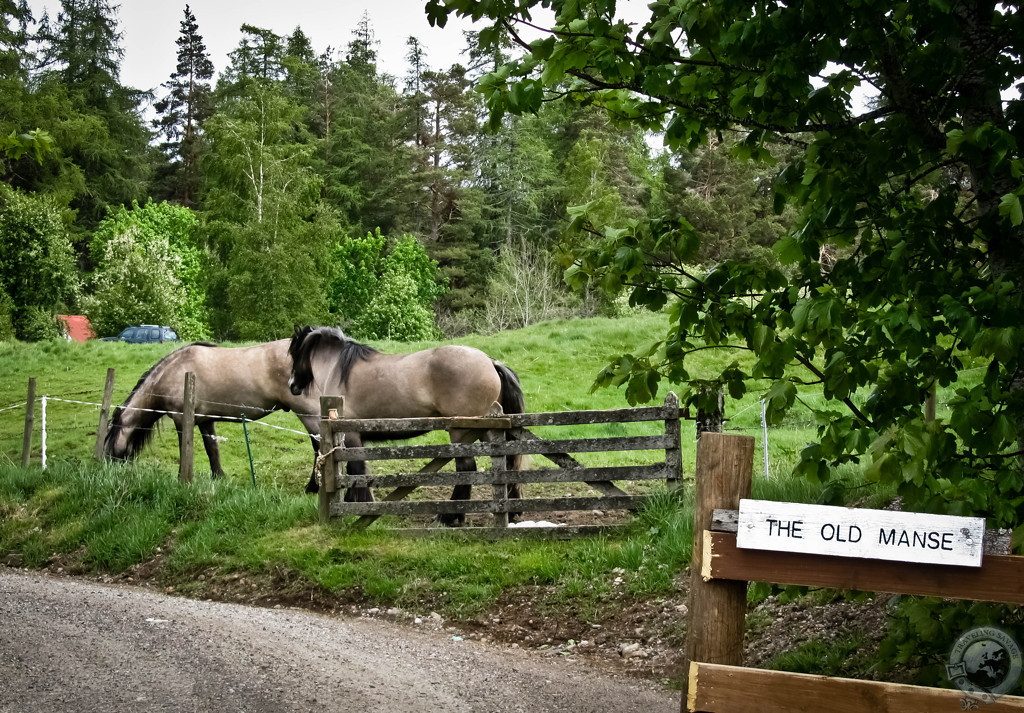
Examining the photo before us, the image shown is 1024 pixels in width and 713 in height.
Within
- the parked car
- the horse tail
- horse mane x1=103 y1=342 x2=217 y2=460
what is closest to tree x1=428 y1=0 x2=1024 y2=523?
the horse tail

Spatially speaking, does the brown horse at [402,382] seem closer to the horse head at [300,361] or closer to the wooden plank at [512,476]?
the horse head at [300,361]

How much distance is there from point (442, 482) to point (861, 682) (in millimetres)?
6677

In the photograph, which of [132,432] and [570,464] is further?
[132,432]

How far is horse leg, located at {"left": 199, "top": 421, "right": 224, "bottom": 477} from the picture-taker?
44.9ft

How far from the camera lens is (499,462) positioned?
32.3 feet

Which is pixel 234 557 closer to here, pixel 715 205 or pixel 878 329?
pixel 878 329

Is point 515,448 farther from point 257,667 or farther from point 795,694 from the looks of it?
point 795,694

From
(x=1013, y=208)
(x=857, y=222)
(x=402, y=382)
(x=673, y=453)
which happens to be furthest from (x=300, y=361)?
(x=1013, y=208)

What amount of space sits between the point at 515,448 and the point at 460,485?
111cm

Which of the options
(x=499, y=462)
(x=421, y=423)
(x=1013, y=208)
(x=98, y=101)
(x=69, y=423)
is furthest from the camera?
(x=98, y=101)

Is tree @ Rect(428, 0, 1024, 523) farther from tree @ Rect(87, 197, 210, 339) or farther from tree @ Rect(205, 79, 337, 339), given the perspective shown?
tree @ Rect(87, 197, 210, 339)

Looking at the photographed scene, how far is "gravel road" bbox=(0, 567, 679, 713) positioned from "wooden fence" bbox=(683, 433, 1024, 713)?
102 inches

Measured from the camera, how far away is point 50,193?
43.8 metres

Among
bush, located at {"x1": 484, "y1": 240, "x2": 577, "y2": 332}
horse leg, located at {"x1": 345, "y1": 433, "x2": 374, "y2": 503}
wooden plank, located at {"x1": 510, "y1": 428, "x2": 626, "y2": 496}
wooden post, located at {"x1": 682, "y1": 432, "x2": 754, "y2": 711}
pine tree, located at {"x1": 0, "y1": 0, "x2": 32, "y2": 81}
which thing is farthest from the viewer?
bush, located at {"x1": 484, "y1": 240, "x2": 577, "y2": 332}
